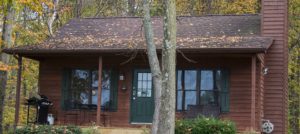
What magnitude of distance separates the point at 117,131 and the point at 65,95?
9.32ft

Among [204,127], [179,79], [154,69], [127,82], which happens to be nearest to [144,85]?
[127,82]

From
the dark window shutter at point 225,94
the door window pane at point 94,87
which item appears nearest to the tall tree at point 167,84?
the dark window shutter at point 225,94

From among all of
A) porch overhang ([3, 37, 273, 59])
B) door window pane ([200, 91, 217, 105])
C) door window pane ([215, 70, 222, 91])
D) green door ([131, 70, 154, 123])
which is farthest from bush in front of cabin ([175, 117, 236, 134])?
green door ([131, 70, 154, 123])

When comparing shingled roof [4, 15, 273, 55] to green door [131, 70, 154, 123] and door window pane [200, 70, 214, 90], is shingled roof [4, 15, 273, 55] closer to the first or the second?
door window pane [200, 70, 214, 90]

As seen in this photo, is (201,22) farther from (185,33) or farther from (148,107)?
(148,107)

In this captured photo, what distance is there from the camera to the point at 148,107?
15.4m

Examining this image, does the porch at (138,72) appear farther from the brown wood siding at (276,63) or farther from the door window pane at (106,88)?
the brown wood siding at (276,63)

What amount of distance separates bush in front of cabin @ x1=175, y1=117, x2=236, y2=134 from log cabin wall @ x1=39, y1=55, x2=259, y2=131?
74.3 inches

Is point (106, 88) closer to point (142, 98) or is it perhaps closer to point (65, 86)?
point (142, 98)

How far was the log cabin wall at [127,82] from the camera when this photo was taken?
1466 cm

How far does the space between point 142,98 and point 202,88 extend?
1915 millimetres

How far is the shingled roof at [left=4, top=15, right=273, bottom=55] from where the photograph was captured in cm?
1402

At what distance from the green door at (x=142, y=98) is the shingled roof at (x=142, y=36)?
118cm

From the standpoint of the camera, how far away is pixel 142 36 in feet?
53.3
